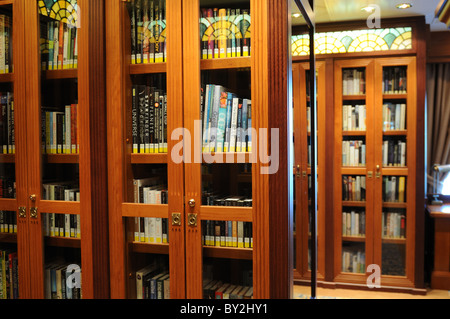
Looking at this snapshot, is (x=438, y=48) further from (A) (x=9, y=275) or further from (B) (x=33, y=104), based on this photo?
(A) (x=9, y=275)

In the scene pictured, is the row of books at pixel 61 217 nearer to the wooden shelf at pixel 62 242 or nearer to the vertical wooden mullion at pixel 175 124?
the wooden shelf at pixel 62 242

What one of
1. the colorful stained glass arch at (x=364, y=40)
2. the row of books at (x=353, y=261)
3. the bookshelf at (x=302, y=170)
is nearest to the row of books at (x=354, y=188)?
the row of books at (x=353, y=261)

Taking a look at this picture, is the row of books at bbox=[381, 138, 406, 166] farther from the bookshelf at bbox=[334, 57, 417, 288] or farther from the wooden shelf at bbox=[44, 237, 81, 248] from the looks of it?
the wooden shelf at bbox=[44, 237, 81, 248]

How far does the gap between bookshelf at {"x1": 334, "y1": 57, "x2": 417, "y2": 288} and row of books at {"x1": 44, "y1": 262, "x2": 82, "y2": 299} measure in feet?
8.93

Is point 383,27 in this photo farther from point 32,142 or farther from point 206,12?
point 32,142

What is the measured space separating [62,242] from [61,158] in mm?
415

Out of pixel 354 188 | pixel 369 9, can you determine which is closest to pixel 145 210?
pixel 354 188

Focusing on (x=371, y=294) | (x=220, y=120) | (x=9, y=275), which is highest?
(x=220, y=120)

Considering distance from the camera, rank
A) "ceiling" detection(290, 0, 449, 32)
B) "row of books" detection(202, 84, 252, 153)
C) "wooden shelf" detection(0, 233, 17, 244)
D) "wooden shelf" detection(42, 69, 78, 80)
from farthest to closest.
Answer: "ceiling" detection(290, 0, 449, 32) < "wooden shelf" detection(0, 233, 17, 244) < "wooden shelf" detection(42, 69, 78, 80) < "row of books" detection(202, 84, 252, 153)

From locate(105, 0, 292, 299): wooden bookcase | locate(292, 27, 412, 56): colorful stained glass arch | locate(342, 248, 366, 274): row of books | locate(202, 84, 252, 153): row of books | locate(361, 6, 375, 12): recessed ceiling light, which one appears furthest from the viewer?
locate(342, 248, 366, 274): row of books

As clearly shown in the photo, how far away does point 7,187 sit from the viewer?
81.2 inches

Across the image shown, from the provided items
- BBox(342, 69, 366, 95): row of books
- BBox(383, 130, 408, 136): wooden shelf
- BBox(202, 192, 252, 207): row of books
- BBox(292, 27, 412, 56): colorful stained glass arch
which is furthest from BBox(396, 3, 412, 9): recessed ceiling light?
BBox(202, 192, 252, 207): row of books

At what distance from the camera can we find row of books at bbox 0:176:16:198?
2.04 m

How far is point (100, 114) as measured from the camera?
1.87 metres
